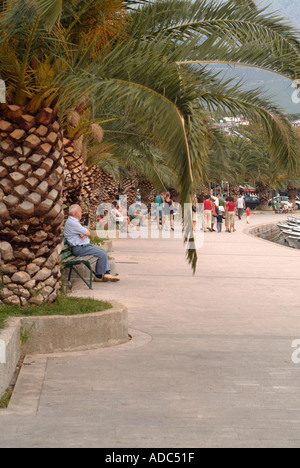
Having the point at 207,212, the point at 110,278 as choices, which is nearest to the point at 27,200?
the point at 110,278

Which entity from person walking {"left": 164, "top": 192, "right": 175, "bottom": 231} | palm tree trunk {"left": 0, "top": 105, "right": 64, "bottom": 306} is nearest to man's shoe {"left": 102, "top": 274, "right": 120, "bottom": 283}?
palm tree trunk {"left": 0, "top": 105, "right": 64, "bottom": 306}

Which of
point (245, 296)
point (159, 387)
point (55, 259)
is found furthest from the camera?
point (245, 296)

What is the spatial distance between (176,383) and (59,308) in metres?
2.07

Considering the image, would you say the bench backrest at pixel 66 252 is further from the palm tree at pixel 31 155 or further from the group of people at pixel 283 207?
the group of people at pixel 283 207

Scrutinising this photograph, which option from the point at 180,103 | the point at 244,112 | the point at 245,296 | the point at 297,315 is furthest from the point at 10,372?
the point at 245,296

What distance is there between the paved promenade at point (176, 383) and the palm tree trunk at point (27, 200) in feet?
3.80

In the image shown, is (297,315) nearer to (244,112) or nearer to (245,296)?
(245,296)

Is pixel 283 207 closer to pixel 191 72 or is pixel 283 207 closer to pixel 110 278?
pixel 110 278

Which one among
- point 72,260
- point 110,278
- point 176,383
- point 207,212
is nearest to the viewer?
point 176,383

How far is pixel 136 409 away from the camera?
224 inches

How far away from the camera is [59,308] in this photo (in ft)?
26.7

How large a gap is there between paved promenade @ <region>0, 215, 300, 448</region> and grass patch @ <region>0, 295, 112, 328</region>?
545mm

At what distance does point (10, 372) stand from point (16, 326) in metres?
0.61

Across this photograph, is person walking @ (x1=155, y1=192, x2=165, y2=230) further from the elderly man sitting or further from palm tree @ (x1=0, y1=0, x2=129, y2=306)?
palm tree @ (x1=0, y1=0, x2=129, y2=306)
